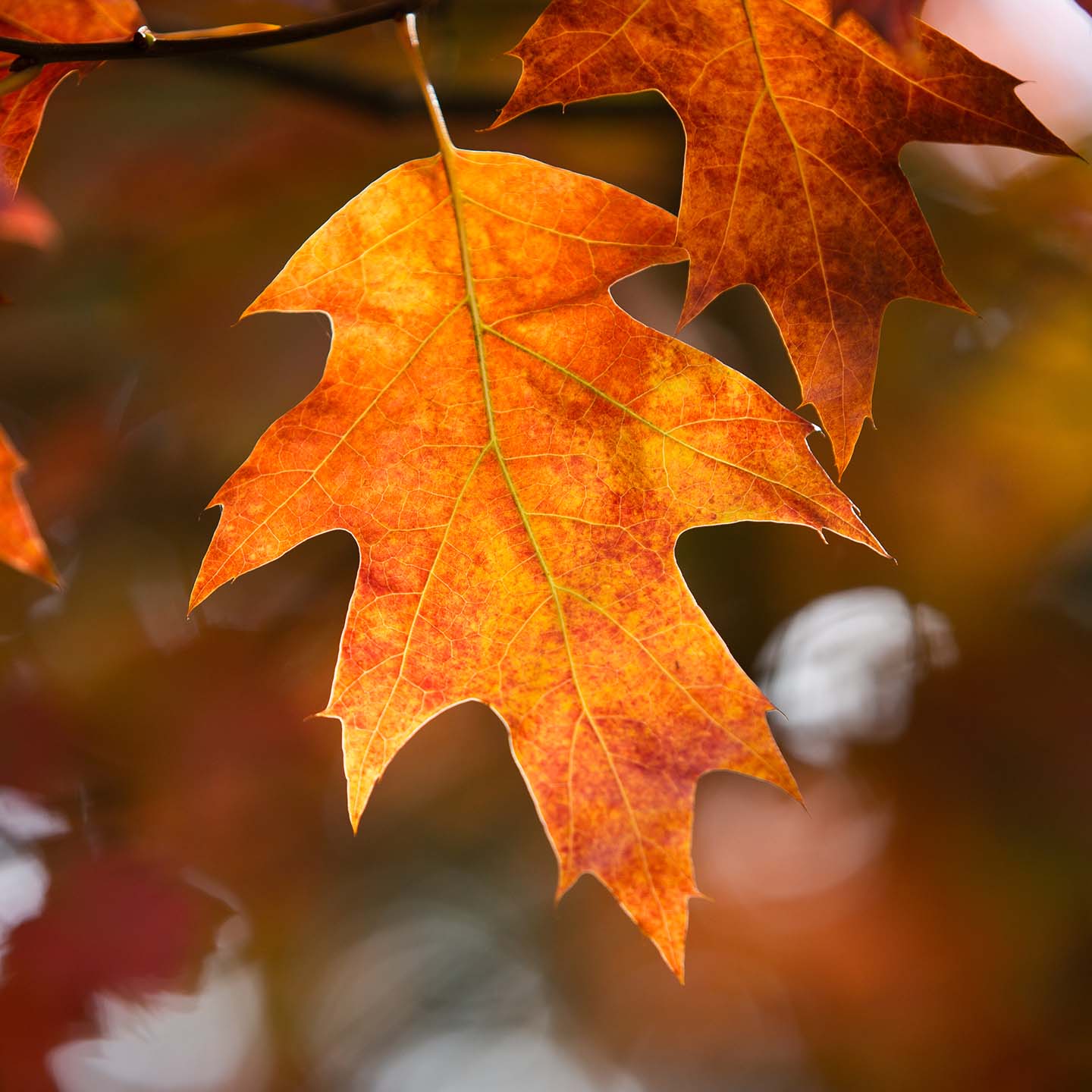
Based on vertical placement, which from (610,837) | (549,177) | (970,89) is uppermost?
(970,89)

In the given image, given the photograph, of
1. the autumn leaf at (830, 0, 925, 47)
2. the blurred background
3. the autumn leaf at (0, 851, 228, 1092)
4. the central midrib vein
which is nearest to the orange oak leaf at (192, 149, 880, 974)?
the central midrib vein

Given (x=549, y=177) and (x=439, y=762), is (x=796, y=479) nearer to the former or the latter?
(x=549, y=177)

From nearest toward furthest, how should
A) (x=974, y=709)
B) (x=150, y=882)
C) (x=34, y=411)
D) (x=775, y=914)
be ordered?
1. (x=34, y=411)
2. (x=150, y=882)
3. (x=974, y=709)
4. (x=775, y=914)

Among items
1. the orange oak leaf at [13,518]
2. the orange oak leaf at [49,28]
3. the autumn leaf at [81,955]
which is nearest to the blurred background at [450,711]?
the autumn leaf at [81,955]

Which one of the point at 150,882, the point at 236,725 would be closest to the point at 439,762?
the point at 236,725

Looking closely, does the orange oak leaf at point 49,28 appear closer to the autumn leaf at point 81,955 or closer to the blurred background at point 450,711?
the blurred background at point 450,711

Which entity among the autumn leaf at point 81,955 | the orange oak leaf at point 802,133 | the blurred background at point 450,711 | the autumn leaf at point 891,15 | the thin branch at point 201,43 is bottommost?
the autumn leaf at point 81,955
